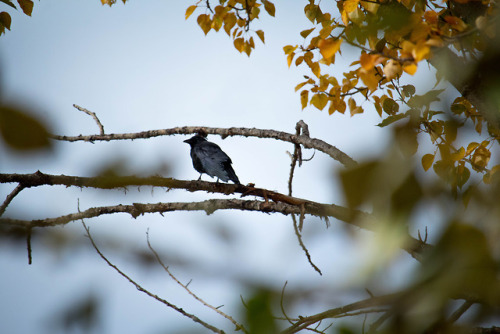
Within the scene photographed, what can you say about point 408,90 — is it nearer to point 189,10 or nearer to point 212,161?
point 189,10

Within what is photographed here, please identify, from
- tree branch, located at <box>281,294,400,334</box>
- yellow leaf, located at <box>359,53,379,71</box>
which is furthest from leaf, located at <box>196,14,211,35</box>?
tree branch, located at <box>281,294,400,334</box>

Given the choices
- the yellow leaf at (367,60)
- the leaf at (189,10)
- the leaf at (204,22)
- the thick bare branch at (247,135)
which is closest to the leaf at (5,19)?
the thick bare branch at (247,135)

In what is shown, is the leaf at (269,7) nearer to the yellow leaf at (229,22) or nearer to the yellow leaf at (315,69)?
the yellow leaf at (229,22)

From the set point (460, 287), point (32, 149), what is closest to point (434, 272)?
point (460, 287)

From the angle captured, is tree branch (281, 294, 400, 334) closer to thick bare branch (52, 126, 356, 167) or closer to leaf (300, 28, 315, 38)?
thick bare branch (52, 126, 356, 167)

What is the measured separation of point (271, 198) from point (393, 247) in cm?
197

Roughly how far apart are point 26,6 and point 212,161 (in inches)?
78.1

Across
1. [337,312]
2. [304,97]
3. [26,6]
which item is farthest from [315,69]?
[337,312]

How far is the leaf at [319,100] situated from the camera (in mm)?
2762

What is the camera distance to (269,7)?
2830 millimetres

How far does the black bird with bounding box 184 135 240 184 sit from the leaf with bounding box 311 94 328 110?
3.43 feet

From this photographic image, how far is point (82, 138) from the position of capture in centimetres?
289

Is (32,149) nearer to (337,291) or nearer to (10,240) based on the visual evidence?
(10,240)

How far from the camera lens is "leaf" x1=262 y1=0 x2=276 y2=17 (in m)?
2.82
